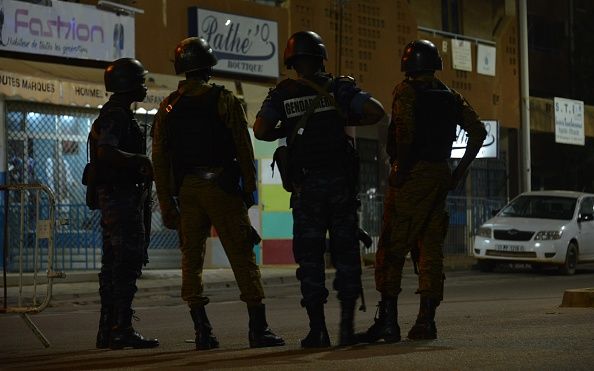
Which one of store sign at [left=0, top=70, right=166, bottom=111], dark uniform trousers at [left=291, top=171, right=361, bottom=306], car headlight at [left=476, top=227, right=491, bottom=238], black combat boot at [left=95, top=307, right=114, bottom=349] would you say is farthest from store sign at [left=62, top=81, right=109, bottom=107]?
dark uniform trousers at [left=291, top=171, right=361, bottom=306]

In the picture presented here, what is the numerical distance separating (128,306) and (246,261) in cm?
95

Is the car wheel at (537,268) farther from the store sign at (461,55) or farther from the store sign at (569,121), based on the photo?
the store sign at (569,121)

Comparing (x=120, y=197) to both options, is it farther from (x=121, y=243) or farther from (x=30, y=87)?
(x=30, y=87)

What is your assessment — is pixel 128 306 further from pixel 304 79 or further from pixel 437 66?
pixel 437 66

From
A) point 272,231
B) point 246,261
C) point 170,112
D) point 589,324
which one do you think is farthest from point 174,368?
point 272,231

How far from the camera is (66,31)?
22.5 metres

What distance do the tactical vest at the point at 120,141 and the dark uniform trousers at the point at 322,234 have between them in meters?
1.32

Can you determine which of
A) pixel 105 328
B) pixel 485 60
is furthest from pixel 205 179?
pixel 485 60

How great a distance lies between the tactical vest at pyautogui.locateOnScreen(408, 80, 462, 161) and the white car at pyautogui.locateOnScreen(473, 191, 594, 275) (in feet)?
47.3

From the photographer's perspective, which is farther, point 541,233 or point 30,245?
point 541,233

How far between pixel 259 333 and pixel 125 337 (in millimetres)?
941

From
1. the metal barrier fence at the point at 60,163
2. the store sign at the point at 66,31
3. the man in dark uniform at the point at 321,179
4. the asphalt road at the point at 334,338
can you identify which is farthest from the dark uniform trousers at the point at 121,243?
the store sign at the point at 66,31

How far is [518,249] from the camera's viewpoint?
23.1 meters

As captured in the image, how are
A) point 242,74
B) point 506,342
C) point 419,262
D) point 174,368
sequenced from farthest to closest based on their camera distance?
point 242,74 < point 419,262 < point 506,342 < point 174,368
